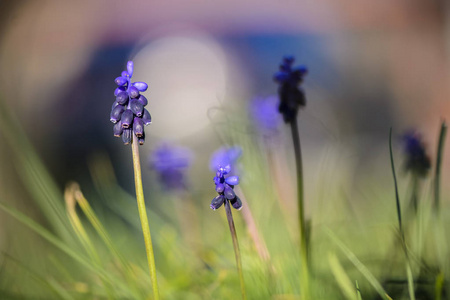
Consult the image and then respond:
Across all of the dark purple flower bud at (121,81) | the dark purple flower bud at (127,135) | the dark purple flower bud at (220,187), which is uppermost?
the dark purple flower bud at (121,81)

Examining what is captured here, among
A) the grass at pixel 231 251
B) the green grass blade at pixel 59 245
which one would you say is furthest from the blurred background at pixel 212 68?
the green grass blade at pixel 59 245

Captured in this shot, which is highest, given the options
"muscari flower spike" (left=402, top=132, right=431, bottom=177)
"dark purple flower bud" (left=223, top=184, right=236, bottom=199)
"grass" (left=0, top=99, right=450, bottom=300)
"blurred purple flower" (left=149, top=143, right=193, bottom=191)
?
"dark purple flower bud" (left=223, top=184, right=236, bottom=199)

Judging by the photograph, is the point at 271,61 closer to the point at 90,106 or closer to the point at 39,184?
the point at 90,106

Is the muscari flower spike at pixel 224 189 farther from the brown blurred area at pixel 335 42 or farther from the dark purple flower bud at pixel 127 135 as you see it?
the brown blurred area at pixel 335 42

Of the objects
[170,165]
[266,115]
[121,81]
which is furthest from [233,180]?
[170,165]

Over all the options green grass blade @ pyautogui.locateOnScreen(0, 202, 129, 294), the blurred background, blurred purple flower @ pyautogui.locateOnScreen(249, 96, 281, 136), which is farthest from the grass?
the blurred background

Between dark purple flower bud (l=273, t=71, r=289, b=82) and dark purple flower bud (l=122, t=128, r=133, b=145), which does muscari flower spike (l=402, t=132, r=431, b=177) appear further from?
dark purple flower bud (l=122, t=128, r=133, b=145)

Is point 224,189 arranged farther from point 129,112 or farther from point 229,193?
point 129,112
